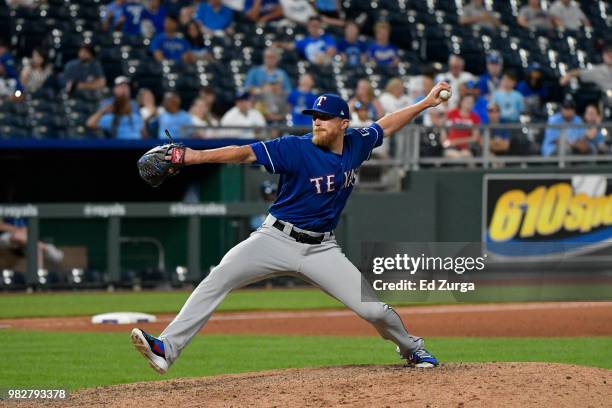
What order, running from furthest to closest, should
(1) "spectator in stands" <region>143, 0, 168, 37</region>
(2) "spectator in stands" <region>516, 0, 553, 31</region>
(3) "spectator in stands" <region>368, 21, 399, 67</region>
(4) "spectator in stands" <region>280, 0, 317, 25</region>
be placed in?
(2) "spectator in stands" <region>516, 0, 553, 31</region> → (4) "spectator in stands" <region>280, 0, 317, 25</region> → (3) "spectator in stands" <region>368, 21, 399, 67</region> → (1) "spectator in stands" <region>143, 0, 168, 37</region>

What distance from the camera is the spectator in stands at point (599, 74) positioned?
19422 millimetres

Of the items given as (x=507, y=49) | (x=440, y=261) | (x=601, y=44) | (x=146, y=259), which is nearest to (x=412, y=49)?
(x=507, y=49)

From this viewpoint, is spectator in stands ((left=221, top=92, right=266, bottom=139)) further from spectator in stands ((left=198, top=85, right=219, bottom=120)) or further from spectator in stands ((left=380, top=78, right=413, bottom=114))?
spectator in stands ((left=380, top=78, right=413, bottom=114))

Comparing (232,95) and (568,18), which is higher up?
(568,18)

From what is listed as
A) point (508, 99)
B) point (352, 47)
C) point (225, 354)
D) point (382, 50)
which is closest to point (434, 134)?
point (508, 99)

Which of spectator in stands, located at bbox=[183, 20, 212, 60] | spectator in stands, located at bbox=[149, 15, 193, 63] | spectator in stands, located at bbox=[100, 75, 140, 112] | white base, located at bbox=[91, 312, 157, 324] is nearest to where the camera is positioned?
white base, located at bbox=[91, 312, 157, 324]

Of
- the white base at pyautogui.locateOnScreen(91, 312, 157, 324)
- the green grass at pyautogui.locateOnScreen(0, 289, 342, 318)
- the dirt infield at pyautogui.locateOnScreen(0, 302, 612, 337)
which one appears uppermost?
the white base at pyautogui.locateOnScreen(91, 312, 157, 324)

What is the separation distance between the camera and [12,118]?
15797mm

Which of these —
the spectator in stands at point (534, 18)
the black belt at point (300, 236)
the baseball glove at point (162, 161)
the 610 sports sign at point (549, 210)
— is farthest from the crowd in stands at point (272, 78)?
the baseball glove at point (162, 161)

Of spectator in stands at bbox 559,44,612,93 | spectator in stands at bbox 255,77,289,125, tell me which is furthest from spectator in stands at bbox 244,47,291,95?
spectator in stands at bbox 559,44,612,93

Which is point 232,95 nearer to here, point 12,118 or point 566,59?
point 12,118

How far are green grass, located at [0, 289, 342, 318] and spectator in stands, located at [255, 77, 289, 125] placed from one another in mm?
2613

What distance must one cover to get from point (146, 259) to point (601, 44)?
9400 millimetres

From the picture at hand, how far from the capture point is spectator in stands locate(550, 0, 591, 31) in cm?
2180
